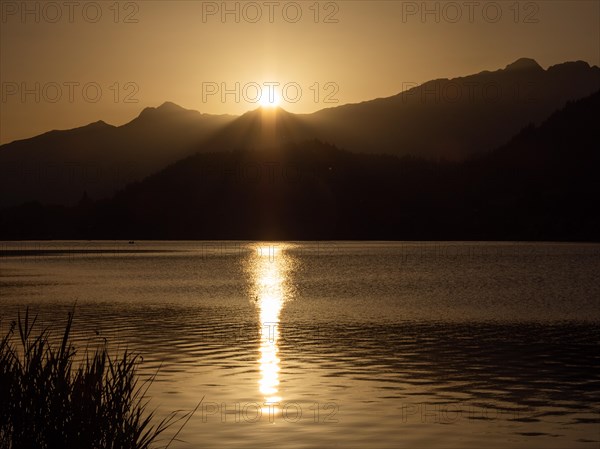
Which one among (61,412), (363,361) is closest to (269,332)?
(363,361)

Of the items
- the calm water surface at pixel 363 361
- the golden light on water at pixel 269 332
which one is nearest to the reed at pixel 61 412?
the calm water surface at pixel 363 361

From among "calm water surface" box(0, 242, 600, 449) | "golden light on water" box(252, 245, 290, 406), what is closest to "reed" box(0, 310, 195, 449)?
"calm water surface" box(0, 242, 600, 449)

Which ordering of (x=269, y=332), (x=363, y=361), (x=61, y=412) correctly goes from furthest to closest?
1. (x=269, y=332)
2. (x=363, y=361)
3. (x=61, y=412)

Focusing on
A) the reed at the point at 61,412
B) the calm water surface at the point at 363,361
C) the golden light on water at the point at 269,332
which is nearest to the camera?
the reed at the point at 61,412

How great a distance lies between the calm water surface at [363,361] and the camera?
24906mm

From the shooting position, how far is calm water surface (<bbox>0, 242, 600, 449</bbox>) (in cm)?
2491

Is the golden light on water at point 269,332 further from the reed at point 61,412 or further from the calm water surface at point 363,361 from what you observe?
the reed at point 61,412

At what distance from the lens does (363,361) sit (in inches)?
1511

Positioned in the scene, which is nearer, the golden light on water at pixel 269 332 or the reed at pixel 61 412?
the reed at pixel 61 412

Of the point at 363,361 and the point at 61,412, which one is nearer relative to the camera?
the point at 61,412

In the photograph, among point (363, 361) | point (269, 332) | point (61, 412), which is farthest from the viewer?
point (269, 332)

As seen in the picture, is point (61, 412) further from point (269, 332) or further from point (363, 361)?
point (269, 332)

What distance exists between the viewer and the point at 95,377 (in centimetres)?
1547

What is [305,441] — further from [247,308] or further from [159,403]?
[247,308]
